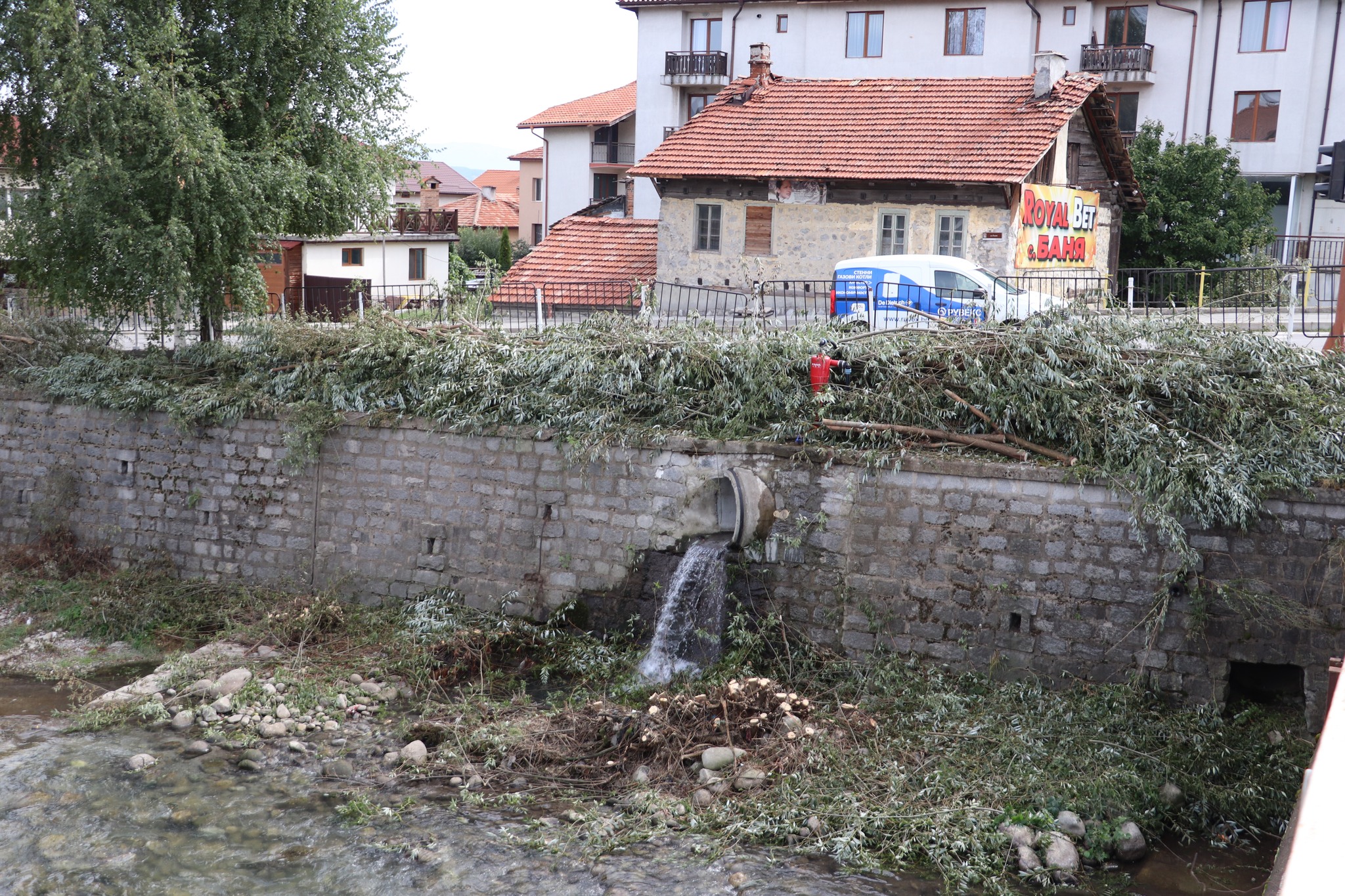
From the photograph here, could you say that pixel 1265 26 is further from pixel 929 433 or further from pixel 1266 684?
pixel 1266 684

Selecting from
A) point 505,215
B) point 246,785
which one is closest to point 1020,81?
point 246,785

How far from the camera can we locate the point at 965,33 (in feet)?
104

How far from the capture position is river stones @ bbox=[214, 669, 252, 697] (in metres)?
9.74

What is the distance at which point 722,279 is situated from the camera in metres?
23.1

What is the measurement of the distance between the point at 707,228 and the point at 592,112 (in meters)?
22.1

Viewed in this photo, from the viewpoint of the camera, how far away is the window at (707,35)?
34438mm

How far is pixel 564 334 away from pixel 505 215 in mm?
44825

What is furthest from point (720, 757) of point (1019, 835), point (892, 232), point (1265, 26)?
point (1265, 26)

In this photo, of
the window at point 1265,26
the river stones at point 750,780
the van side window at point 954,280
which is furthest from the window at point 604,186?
the river stones at point 750,780

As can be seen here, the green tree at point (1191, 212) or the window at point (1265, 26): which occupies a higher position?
the window at point (1265, 26)

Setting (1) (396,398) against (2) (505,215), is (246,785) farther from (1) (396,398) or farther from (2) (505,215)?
(2) (505,215)

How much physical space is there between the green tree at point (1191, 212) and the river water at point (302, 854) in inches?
869

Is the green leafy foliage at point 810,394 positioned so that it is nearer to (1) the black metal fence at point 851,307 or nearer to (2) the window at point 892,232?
(1) the black metal fence at point 851,307

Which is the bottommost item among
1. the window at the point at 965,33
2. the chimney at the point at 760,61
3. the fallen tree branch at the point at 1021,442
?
the fallen tree branch at the point at 1021,442
